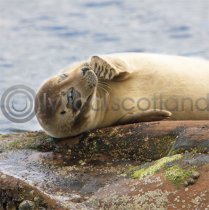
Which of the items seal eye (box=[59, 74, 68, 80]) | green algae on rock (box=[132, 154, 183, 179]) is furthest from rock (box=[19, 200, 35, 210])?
seal eye (box=[59, 74, 68, 80])

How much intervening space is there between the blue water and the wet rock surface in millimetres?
6681

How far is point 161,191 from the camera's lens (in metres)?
7.12

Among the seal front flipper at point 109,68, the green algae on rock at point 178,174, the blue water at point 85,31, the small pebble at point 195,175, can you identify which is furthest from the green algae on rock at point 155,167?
the blue water at point 85,31

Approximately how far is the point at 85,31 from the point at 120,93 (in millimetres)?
11481

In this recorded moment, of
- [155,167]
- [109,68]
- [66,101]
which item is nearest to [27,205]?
[155,167]

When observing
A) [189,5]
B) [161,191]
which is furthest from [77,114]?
[189,5]

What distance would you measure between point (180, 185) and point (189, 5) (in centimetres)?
1661

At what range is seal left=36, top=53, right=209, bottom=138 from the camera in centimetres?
858

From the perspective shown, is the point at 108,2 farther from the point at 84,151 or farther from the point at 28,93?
the point at 84,151

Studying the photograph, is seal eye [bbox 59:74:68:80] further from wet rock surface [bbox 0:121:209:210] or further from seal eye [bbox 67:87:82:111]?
wet rock surface [bbox 0:121:209:210]

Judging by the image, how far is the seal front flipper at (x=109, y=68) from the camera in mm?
8867

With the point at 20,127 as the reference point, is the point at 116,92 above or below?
above

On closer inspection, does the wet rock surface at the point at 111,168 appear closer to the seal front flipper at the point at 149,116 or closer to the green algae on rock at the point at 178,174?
the green algae on rock at the point at 178,174

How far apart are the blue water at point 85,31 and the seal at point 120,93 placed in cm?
623
